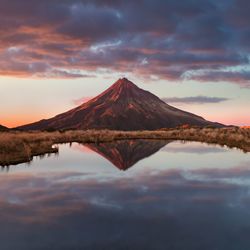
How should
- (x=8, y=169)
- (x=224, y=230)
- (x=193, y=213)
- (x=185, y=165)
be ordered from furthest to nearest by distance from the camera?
1. (x=185, y=165)
2. (x=8, y=169)
3. (x=193, y=213)
4. (x=224, y=230)

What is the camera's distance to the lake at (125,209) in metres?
6.88

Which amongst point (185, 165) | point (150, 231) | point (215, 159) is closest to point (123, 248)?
point (150, 231)

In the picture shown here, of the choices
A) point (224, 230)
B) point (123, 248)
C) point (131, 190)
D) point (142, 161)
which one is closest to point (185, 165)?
point (142, 161)

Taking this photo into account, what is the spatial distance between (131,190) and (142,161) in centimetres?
876

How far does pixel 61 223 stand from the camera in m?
8.05

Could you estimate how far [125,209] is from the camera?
9312 mm

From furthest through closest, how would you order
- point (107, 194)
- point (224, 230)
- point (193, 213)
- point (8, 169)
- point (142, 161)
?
1. point (142, 161)
2. point (8, 169)
3. point (107, 194)
4. point (193, 213)
5. point (224, 230)

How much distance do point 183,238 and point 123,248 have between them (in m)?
1.33

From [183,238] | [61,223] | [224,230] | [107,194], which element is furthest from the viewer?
[107,194]

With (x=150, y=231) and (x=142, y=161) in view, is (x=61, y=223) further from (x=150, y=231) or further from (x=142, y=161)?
(x=142, y=161)

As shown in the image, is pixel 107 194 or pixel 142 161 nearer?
pixel 107 194

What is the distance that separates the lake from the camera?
688cm

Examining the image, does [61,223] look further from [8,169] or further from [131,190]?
[8,169]

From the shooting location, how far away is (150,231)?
24.5 feet
